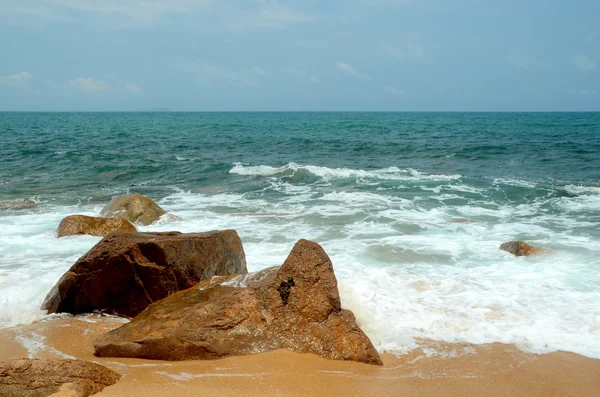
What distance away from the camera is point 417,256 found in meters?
8.55

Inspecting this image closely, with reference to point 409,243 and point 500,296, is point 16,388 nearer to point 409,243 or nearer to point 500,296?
point 500,296

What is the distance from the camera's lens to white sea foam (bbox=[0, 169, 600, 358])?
5.61m

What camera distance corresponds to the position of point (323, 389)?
3898 millimetres

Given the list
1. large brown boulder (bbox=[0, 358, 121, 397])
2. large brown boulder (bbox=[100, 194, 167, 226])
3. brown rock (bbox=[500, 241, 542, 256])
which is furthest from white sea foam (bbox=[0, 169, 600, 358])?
large brown boulder (bbox=[0, 358, 121, 397])

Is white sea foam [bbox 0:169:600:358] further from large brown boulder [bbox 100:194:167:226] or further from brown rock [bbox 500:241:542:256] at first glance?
large brown boulder [bbox 100:194:167:226]

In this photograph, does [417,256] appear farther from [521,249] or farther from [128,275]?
[128,275]

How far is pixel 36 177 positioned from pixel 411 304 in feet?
55.2

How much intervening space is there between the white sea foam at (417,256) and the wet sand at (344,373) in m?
0.37

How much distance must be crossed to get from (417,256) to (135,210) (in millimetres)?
5900

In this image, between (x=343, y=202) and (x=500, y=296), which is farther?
(x=343, y=202)

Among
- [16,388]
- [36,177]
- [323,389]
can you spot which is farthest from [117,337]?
[36,177]

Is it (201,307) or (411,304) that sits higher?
(201,307)

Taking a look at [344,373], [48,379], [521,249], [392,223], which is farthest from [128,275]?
[392,223]

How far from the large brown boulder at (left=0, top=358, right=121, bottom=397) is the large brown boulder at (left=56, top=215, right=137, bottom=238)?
6195 millimetres
